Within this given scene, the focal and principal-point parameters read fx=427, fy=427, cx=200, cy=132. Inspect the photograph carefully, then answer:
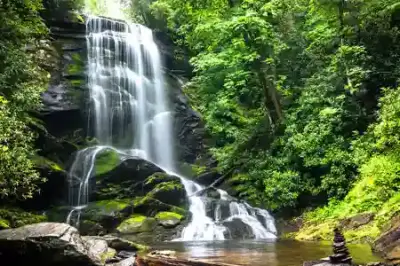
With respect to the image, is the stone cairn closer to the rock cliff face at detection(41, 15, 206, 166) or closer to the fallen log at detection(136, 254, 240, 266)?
the fallen log at detection(136, 254, 240, 266)

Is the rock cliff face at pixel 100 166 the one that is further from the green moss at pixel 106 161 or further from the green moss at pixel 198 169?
the green moss at pixel 198 169

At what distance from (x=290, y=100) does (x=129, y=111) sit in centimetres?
1042

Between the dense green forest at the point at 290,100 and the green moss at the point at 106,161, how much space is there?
334cm

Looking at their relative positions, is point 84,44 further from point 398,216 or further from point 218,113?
point 398,216

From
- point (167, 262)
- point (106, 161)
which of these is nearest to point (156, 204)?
point (106, 161)

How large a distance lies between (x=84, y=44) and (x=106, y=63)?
2.17m

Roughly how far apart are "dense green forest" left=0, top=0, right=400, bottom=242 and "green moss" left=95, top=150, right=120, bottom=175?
3.34 meters

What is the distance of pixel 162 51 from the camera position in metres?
33.3

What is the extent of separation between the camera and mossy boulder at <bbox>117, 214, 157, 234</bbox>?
17.8 m

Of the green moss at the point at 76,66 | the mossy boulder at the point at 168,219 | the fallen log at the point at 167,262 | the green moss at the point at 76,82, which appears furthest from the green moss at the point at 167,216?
the green moss at the point at 76,66

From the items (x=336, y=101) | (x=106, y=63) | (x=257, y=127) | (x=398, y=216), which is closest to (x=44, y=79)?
(x=106, y=63)

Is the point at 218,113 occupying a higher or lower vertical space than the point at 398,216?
higher

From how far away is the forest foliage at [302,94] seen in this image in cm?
1778

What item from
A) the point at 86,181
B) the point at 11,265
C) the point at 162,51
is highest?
the point at 162,51
